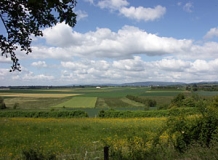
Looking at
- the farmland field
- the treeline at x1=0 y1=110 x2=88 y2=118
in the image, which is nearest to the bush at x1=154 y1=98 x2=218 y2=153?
the farmland field

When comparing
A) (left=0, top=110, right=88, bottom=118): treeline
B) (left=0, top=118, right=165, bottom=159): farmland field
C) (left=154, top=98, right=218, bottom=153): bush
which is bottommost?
(left=0, top=110, right=88, bottom=118): treeline

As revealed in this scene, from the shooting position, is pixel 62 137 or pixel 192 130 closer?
pixel 192 130

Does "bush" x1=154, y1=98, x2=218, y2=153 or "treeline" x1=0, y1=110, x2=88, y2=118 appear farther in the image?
"treeline" x1=0, y1=110, x2=88, y2=118

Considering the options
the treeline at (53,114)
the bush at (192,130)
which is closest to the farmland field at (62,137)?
the bush at (192,130)

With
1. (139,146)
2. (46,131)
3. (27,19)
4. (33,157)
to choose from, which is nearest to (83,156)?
(139,146)

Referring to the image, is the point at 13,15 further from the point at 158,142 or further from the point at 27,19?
the point at 158,142

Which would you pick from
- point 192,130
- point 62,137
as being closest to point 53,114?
point 62,137

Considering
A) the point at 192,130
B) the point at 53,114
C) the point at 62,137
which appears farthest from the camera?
the point at 53,114

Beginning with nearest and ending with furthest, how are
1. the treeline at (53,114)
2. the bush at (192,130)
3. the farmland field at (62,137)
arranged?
the bush at (192,130) < the farmland field at (62,137) < the treeline at (53,114)

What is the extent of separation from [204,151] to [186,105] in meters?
2.63

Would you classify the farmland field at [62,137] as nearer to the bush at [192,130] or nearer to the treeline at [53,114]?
the bush at [192,130]

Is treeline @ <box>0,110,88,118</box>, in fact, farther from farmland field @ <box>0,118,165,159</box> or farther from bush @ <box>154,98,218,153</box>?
bush @ <box>154,98,218,153</box>

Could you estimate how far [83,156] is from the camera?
846 centimetres

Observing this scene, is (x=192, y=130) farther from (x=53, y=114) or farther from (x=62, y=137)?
(x=53, y=114)
